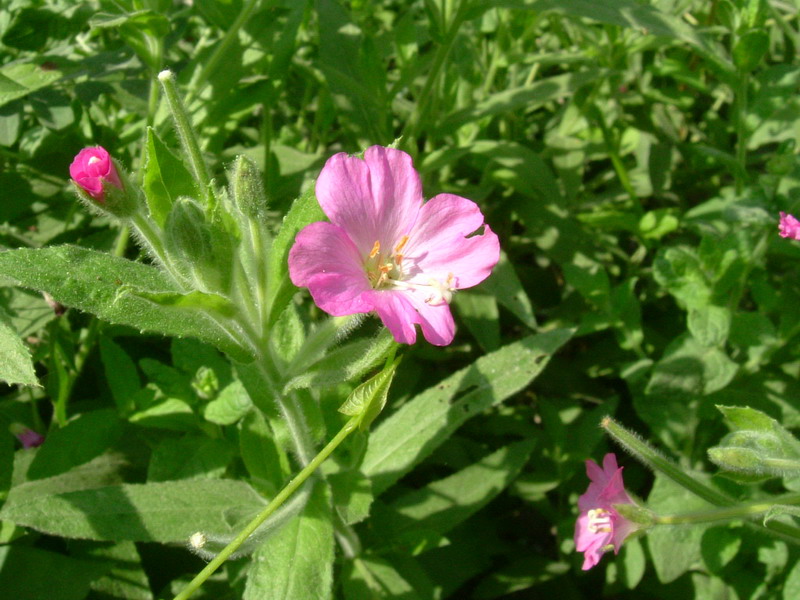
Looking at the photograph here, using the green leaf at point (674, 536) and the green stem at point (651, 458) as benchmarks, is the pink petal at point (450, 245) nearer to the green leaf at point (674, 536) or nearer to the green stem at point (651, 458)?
the green stem at point (651, 458)

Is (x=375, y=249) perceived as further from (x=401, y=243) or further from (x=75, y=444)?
(x=75, y=444)

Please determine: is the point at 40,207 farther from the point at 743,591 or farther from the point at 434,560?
the point at 743,591

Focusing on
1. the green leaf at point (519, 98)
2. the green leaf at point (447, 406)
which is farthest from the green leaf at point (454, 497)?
the green leaf at point (519, 98)

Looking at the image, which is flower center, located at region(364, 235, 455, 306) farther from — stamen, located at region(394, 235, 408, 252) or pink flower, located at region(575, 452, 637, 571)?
pink flower, located at region(575, 452, 637, 571)

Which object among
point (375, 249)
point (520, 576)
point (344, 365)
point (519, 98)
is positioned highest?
point (375, 249)

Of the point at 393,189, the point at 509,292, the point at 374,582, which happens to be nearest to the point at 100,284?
the point at 393,189
